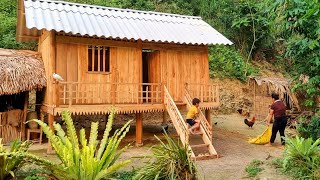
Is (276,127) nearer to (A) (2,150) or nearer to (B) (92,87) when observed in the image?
(B) (92,87)

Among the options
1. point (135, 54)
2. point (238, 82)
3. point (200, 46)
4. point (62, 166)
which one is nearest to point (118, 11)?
point (135, 54)

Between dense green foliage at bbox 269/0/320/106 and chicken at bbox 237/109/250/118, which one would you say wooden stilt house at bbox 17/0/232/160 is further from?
chicken at bbox 237/109/250/118

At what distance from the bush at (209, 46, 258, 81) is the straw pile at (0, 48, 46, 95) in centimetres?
1162

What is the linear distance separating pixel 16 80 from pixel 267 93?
13.7m

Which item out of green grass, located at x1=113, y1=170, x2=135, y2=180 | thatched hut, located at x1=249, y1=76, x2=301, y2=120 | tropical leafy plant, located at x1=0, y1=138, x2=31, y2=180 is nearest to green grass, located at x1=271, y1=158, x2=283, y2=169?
green grass, located at x1=113, y1=170, x2=135, y2=180

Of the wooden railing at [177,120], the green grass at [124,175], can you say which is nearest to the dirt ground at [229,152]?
the green grass at [124,175]

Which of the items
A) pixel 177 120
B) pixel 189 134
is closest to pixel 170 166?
pixel 189 134

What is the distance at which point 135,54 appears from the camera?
35.2 feet

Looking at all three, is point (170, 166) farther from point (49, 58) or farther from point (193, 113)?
point (49, 58)

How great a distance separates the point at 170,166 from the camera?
5.90 metres

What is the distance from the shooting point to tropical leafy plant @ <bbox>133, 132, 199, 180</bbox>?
590cm

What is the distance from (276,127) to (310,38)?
10.4 ft

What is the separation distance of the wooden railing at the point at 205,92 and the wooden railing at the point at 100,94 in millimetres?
1355

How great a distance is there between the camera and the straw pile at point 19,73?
33.1 feet
